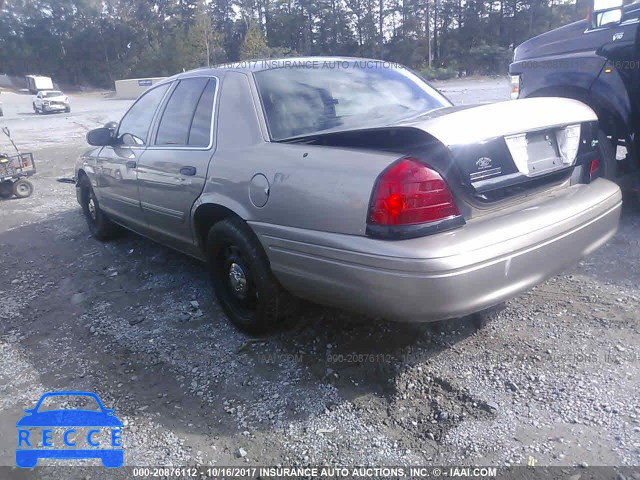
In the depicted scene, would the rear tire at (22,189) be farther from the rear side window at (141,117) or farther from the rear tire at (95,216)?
the rear side window at (141,117)

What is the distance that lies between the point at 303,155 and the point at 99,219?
11.7 ft

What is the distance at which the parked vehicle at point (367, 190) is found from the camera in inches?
94.4

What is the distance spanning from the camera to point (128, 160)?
14.6ft

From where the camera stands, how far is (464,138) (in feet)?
8.05

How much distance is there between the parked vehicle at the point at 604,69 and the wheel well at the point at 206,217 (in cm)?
345

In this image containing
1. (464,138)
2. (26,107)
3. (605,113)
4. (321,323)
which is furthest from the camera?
(26,107)

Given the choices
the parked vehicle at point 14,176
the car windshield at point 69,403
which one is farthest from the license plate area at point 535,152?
the parked vehicle at point 14,176

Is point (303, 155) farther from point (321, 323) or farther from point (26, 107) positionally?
point (26, 107)

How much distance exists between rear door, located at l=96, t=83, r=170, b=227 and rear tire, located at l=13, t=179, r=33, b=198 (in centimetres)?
404

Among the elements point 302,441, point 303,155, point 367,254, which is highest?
point 303,155

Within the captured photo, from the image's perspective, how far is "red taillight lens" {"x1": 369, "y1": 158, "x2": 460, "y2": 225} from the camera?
2.38 m

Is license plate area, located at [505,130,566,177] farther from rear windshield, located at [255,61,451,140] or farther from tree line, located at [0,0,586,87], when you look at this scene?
tree line, located at [0,0,586,87]

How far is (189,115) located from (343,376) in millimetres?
2137

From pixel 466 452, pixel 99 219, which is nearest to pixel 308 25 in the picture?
pixel 99 219
